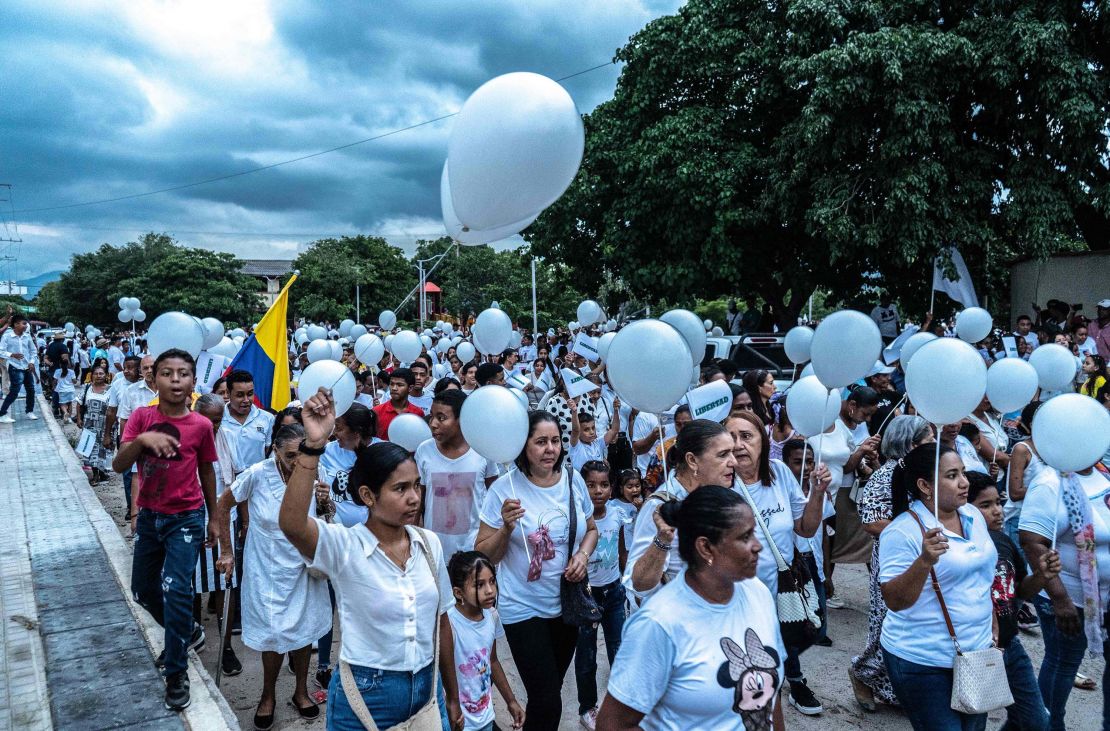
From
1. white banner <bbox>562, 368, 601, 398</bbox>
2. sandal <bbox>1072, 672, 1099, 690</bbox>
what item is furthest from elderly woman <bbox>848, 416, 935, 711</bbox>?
white banner <bbox>562, 368, 601, 398</bbox>

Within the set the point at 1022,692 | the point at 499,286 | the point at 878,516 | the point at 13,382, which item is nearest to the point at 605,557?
the point at 878,516

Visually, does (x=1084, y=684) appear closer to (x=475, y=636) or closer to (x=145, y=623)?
(x=475, y=636)

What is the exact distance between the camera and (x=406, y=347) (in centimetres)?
859

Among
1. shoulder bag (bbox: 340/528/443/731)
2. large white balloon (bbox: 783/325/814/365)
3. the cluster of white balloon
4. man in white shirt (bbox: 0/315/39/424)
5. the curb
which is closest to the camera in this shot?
shoulder bag (bbox: 340/528/443/731)

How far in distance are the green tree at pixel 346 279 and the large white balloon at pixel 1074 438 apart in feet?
139

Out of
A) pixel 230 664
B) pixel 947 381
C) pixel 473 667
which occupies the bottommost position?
A: pixel 230 664

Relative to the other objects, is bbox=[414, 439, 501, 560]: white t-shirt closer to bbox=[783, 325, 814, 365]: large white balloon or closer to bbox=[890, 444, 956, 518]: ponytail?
bbox=[890, 444, 956, 518]: ponytail

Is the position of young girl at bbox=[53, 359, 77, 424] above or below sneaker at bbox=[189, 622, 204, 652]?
above

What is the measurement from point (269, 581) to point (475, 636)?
4.63 ft

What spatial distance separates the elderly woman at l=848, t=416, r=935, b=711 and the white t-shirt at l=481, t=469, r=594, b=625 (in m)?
1.34

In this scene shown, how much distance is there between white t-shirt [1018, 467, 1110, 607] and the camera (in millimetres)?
3475

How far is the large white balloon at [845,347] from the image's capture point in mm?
4453

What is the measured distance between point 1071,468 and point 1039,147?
39.7 ft

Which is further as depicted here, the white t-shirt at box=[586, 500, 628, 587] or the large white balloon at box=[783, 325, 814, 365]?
the large white balloon at box=[783, 325, 814, 365]
